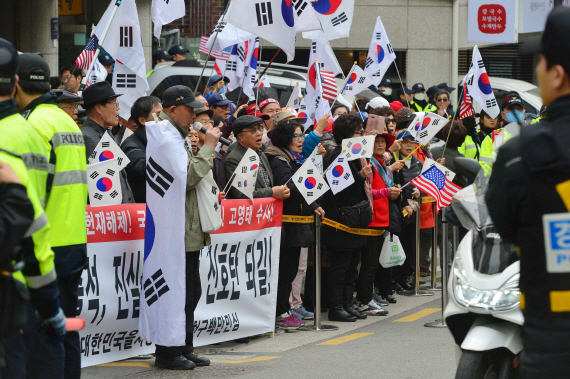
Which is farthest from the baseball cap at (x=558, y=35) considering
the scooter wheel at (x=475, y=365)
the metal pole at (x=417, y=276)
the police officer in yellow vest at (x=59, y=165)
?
the metal pole at (x=417, y=276)

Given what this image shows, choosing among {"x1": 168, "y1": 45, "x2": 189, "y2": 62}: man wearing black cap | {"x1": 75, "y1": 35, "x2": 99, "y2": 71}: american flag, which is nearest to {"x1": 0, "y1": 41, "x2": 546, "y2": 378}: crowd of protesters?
{"x1": 75, "y1": 35, "x2": 99, "y2": 71}: american flag

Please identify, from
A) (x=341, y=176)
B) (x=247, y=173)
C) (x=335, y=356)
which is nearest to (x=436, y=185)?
(x=341, y=176)

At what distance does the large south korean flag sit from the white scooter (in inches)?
93.7

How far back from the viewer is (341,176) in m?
9.20

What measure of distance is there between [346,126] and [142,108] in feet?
8.10

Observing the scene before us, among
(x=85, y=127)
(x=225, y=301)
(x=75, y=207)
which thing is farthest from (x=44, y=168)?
(x=225, y=301)

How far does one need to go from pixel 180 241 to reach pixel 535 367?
4209 mm

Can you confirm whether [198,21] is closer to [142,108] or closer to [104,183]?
[142,108]

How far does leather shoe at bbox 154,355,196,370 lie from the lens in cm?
704

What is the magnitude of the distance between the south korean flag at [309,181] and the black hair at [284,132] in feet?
1.78

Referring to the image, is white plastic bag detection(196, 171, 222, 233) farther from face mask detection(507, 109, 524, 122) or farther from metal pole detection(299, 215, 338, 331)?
face mask detection(507, 109, 524, 122)

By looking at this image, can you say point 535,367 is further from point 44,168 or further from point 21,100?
point 21,100

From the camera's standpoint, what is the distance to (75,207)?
4969 mm

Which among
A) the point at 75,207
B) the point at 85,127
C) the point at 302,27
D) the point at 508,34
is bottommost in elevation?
the point at 75,207
